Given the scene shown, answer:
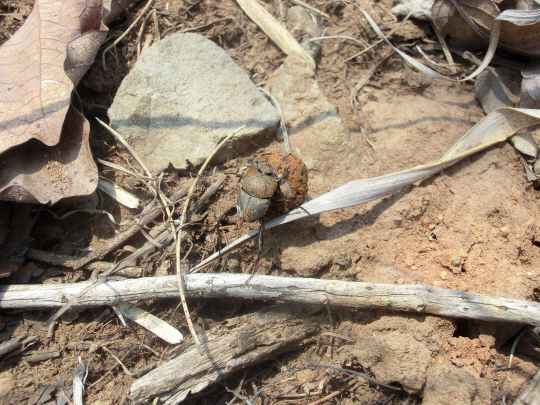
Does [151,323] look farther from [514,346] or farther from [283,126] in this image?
[514,346]

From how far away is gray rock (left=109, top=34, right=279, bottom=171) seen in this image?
3.42m

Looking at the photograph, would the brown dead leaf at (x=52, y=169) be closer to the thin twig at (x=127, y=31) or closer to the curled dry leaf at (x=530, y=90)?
the thin twig at (x=127, y=31)

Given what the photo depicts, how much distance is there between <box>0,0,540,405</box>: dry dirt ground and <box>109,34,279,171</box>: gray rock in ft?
0.71

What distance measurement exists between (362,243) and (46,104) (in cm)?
288

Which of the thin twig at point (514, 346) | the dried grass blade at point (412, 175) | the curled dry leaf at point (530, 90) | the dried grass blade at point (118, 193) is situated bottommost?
the thin twig at point (514, 346)

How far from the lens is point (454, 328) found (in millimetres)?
2633

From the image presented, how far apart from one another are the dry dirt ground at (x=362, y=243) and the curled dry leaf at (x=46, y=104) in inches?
14.5

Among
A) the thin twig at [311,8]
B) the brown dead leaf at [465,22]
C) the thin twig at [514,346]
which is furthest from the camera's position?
the thin twig at [311,8]

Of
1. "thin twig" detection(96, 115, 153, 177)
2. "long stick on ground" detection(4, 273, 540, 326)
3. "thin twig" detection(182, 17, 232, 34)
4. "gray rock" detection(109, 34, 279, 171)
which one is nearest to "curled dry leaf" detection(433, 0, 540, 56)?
"gray rock" detection(109, 34, 279, 171)

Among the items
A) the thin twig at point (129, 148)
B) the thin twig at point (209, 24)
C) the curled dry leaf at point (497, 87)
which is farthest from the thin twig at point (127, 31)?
the curled dry leaf at point (497, 87)

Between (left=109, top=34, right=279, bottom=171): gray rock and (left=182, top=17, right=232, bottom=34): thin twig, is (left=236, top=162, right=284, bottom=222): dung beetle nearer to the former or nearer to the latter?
(left=109, top=34, right=279, bottom=171): gray rock

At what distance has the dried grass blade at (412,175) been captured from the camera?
308 centimetres

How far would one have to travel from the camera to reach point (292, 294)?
2.64m

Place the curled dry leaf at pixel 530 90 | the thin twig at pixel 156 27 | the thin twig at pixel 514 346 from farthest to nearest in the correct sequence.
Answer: the thin twig at pixel 156 27
the curled dry leaf at pixel 530 90
the thin twig at pixel 514 346
